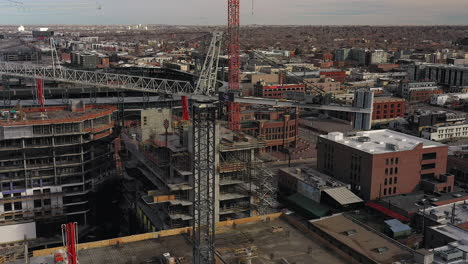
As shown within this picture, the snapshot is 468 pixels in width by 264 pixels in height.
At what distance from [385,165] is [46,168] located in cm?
1948

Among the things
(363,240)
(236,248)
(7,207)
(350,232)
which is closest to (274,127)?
(7,207)

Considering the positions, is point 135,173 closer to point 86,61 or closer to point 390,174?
point 390,174

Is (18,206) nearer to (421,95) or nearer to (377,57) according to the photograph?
(421,95)

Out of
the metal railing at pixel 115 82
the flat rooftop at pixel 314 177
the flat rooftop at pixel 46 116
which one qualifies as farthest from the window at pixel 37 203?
the flat rooftop at pixel 314 177

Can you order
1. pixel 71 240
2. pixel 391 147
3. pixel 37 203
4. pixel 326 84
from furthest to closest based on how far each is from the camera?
pixel 326 84 < pixel 391 147 < pixel 37 203 < pixel 71 240

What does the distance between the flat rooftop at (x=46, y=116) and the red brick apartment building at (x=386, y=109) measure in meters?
35.6

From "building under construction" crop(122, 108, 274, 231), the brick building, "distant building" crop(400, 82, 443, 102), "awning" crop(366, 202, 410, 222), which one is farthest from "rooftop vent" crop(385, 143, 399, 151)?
the brick building

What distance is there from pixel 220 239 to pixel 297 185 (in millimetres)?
13597

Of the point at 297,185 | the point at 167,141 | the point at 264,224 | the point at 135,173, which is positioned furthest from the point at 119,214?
the point at 264,224

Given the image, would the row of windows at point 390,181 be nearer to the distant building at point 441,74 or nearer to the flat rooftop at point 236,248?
the flat rooftop at point 236,248

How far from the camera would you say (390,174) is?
96.3 ft

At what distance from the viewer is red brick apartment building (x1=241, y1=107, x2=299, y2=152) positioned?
4456cm

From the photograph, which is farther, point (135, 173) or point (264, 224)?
point (135, 173)

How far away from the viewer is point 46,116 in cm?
2719
